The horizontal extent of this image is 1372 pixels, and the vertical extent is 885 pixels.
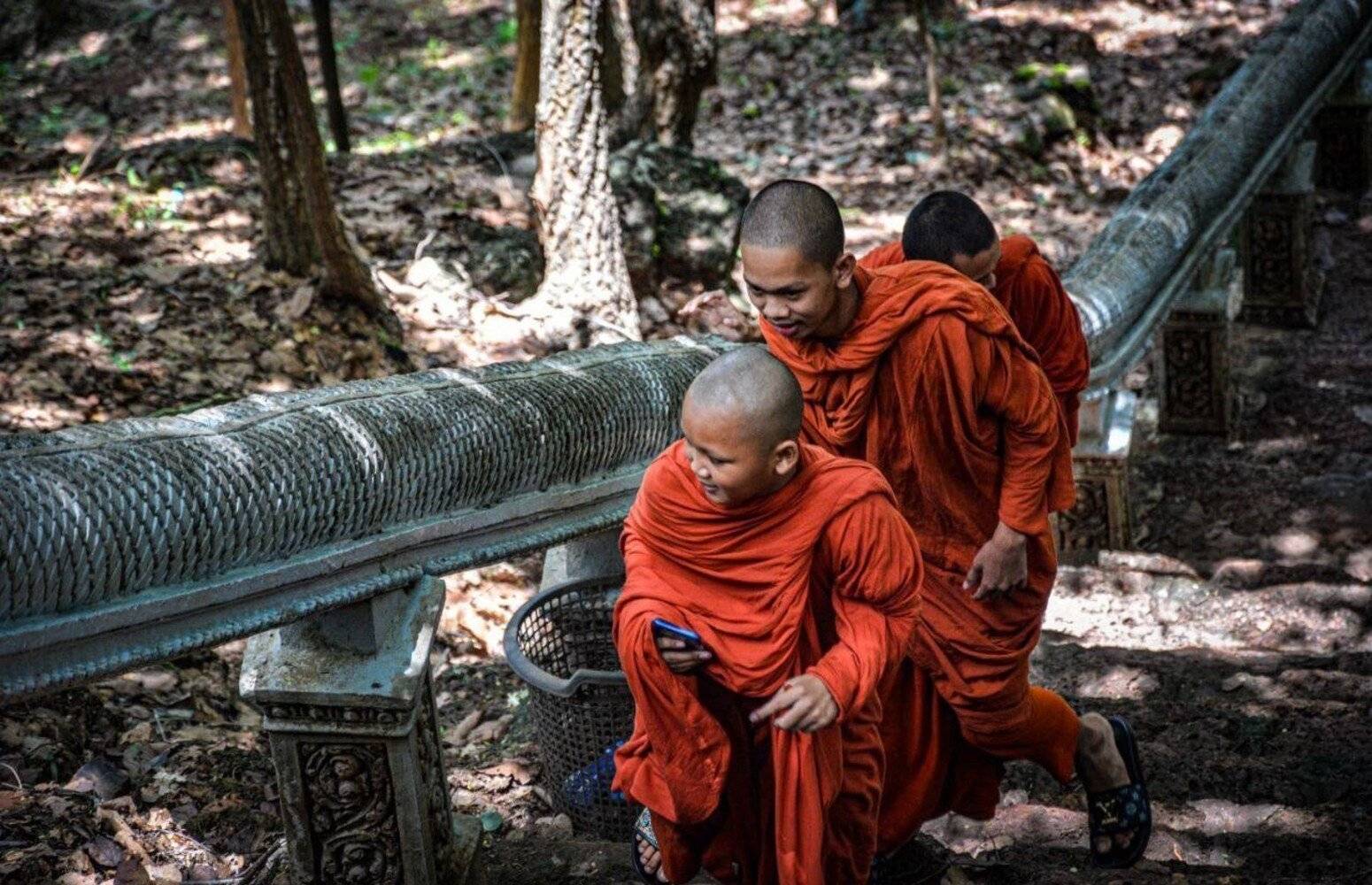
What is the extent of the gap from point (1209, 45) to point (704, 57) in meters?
6.44

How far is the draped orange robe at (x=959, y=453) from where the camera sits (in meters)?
2.95

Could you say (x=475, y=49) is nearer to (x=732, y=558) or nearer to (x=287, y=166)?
(x=287, y=166)

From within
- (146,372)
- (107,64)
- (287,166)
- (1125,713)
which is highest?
(107,64)

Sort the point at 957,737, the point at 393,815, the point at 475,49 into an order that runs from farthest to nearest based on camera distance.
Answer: the point at 475,49 < the point at 957,737 < the point at 393,815

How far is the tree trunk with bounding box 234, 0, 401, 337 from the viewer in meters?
6.21

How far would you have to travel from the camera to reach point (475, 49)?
1219 cm

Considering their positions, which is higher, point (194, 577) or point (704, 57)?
point (704, 57)

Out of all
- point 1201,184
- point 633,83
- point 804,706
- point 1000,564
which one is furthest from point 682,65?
point 804,706

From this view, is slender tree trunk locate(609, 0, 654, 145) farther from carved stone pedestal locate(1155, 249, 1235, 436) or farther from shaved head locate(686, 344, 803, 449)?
shaved head locate(686, 344, 803, 449)

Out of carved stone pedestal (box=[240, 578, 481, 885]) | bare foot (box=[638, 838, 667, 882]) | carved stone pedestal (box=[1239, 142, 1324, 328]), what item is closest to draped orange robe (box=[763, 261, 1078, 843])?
bare foot (box=[638, 838, 667, 882])

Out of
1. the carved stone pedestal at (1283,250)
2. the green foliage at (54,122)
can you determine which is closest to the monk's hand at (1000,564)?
the carved stone pedestal at (1283,250)

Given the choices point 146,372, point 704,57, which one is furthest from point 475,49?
point 146,372

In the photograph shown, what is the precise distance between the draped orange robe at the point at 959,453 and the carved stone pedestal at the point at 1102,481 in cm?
296

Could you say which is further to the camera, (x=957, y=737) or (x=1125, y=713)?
(x=1125, y=713)
